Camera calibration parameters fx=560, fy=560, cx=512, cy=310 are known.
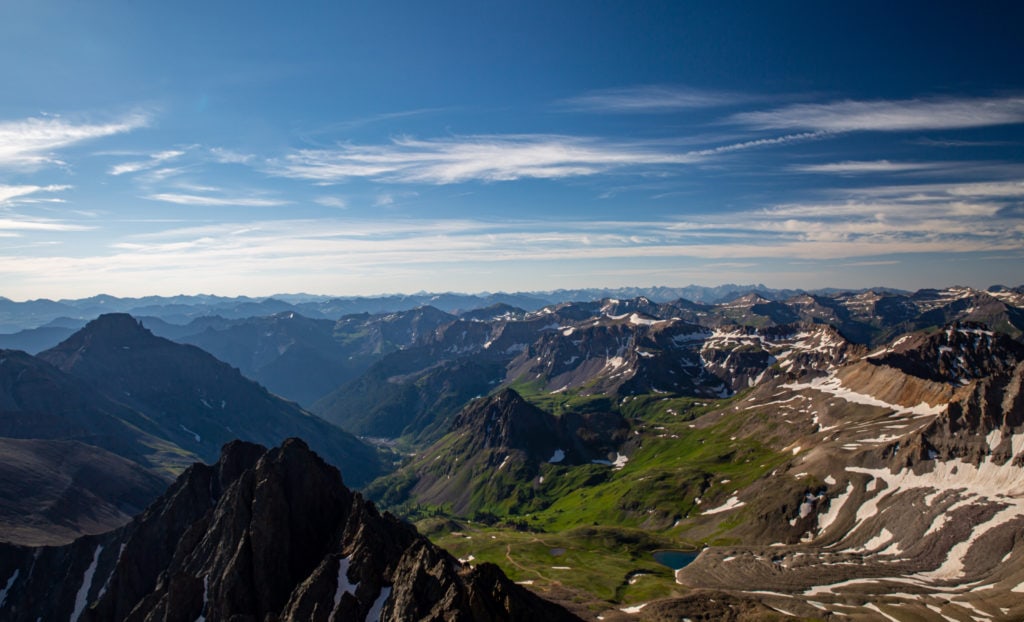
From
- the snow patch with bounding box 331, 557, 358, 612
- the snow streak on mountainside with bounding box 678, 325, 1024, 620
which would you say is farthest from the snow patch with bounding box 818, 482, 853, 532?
the snow patch with bounding box 331, 557, 358, 612

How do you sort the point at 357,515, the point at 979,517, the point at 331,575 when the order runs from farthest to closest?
the point at 979,517 → the point at 357,515 → the point at 331,575

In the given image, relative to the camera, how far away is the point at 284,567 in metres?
91.5

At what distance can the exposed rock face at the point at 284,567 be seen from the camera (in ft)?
256

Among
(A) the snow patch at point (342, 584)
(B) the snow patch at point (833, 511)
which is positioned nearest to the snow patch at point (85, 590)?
(A) the snow patch at point (342, 584)

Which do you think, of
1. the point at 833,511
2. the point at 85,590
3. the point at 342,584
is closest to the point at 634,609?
the point at 342,584

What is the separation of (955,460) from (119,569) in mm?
235657

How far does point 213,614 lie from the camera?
286ft

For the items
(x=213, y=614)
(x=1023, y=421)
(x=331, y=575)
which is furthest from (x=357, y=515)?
(x=1023, y=421)

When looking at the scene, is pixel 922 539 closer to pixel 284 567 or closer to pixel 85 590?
pixel 284 567

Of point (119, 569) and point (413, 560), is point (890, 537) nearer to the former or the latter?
point (413, 560)

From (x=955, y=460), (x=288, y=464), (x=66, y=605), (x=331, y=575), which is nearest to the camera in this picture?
(x=331, y=575)

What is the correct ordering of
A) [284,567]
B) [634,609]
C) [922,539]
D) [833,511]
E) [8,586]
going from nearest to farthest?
[284,567], [634,609], [8,586], [922,539], [833,511]

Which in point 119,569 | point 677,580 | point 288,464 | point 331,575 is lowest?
point 677,580

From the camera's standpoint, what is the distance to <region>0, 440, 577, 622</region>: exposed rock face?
78000mm
